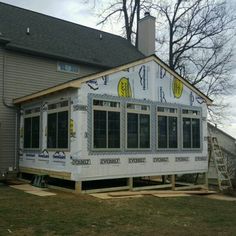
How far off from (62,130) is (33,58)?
17.2 feet

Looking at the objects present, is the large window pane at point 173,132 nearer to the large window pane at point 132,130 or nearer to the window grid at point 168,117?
the window grid at point 168,117

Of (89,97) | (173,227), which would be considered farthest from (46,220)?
(89,97)

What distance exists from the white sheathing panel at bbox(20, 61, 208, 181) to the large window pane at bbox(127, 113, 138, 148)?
294 millimetres

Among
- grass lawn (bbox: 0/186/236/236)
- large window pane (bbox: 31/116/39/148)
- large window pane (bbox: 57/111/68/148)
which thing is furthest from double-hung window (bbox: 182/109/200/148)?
large window pane (bbox: 31/116/39/148)

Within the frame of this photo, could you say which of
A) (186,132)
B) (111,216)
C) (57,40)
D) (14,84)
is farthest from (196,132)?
(57,40)

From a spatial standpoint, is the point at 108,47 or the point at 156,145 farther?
the point at 108,47

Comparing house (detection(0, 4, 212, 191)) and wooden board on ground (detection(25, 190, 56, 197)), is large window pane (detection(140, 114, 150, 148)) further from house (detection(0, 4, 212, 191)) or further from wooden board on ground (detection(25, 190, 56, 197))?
wooden board on ground (detection(25, 190, 56, 197))

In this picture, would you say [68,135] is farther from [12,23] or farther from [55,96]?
[12,23]

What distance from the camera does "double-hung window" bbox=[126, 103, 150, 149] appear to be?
14.0 m

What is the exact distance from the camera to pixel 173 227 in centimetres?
855

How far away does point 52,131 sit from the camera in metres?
13.9

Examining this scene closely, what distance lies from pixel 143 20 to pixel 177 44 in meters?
6.78

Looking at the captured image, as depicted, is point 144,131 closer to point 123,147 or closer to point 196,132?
point 123,147

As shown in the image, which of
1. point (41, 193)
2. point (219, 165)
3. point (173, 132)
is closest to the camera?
point (41, 193)
